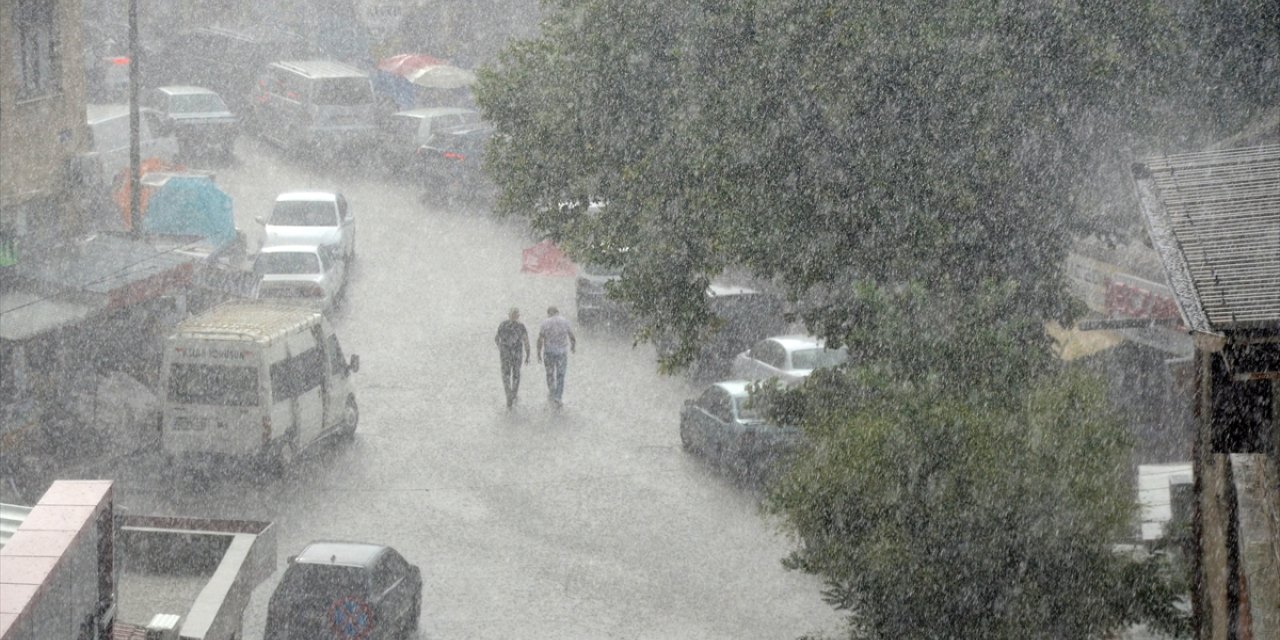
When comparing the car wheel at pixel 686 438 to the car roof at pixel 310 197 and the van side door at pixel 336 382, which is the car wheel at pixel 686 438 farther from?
the car roof at pixel 310 197

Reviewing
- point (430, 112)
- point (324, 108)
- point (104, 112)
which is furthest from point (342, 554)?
point (324, 108)

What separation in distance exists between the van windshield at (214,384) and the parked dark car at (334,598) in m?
4.38

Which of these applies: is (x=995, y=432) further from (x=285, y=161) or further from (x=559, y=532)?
(x=285, y=161)

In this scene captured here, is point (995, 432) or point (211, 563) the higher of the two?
point (995, 432)

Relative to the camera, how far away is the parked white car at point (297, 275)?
80.4 ft

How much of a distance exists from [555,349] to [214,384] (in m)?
5.48

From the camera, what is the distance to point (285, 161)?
3694 cm

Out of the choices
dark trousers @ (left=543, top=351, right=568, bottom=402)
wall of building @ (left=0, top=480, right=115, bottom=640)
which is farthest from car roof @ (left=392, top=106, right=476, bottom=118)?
wall of building @ (left=0, top=480, right=115, bottom=640)

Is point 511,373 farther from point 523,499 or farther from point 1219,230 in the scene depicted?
point 1219,230

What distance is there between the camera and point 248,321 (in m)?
17.5

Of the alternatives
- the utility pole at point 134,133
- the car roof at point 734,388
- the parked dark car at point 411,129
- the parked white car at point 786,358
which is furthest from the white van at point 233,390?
the parked dark car at point 411,129

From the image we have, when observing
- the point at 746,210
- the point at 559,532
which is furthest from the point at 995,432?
the point at 559,532

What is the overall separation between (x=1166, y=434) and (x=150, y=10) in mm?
39009

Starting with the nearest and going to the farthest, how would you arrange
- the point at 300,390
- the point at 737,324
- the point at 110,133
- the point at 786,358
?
the point at 300,390 < the point at 786,358 < the point at 737,324 < the point at 110,133
